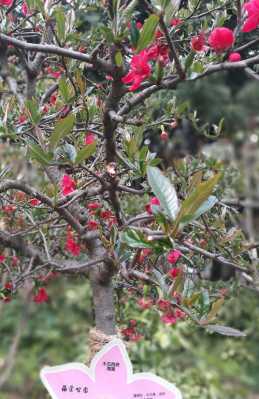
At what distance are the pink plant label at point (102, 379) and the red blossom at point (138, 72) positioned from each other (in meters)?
0.42

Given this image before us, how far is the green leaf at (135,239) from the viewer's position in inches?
29.2

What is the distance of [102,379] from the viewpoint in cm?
98

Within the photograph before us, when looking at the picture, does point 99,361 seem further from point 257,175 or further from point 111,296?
point 257,175

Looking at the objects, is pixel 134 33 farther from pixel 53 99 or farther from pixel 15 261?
pixel 15 261

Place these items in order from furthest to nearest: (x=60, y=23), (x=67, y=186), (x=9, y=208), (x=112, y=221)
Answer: (x=9, y=208) < (x=112, y=221) < (x=67, y=186) < (x=60, y=23)

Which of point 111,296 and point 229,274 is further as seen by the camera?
point 229,274

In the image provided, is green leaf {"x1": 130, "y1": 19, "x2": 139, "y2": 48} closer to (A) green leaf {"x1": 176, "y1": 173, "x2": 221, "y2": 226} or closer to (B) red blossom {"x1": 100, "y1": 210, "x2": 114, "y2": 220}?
(A) green leaf {"x1": 176, "y1": 173, "x2": 221, "y2": 226}

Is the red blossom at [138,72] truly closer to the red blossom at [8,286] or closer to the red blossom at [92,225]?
the red blossom at [92,225]

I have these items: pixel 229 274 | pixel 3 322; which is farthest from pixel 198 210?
pixel 3 322

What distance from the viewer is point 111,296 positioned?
3.81ft

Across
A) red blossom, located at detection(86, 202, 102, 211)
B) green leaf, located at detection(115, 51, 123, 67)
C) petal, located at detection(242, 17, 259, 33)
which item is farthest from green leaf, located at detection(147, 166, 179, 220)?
red blossom, located at detection(86, 202, 102, 211)

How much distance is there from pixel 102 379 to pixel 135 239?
340 mm

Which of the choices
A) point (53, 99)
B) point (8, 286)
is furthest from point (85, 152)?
point (53, 99)

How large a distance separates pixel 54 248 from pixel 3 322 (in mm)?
2605
